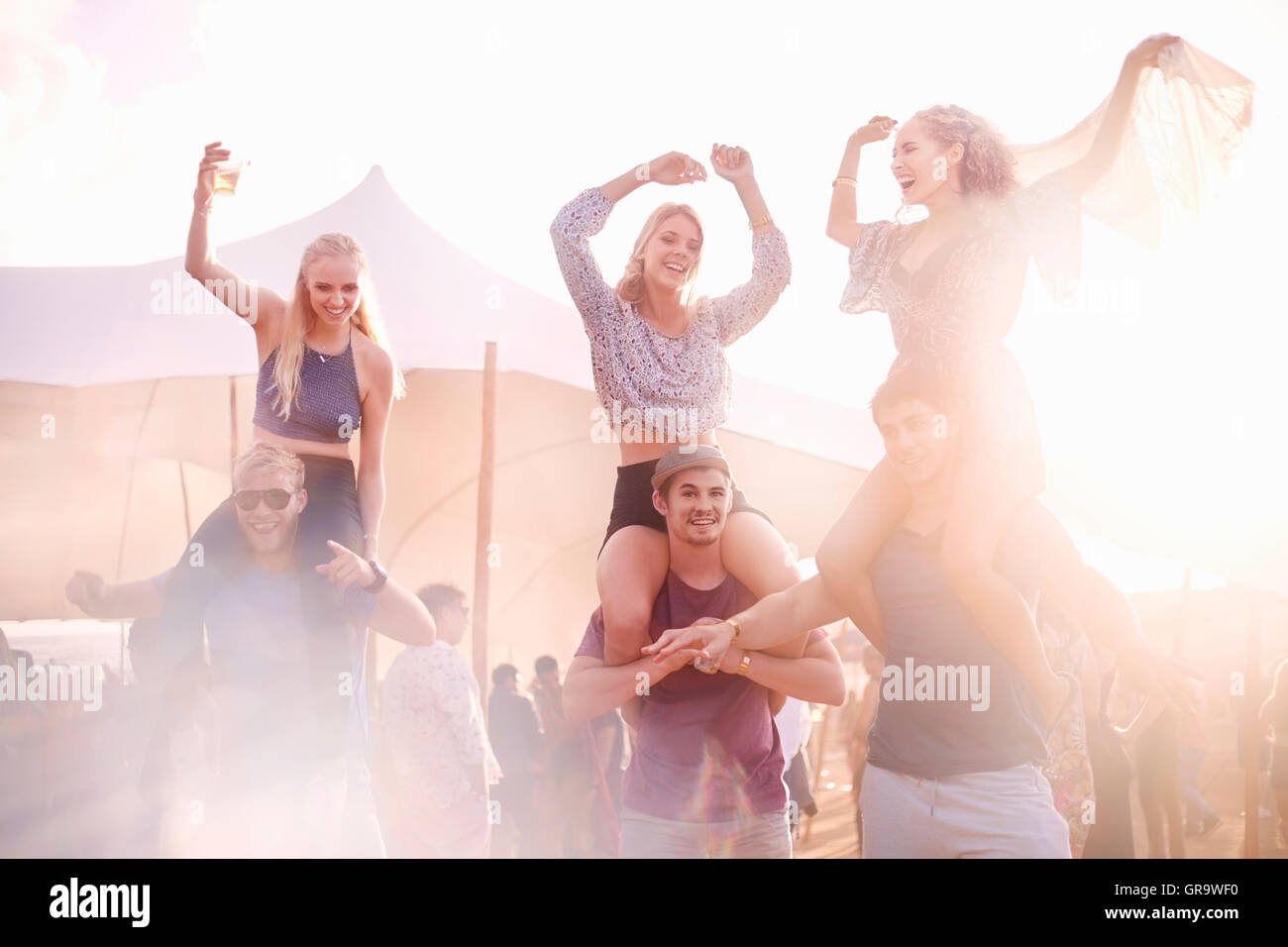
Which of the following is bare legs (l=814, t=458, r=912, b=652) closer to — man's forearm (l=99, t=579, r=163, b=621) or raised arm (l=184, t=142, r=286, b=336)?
raised arm (l=184, t=142, r=286, b=336)

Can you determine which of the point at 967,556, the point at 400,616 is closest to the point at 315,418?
the point at 400,616

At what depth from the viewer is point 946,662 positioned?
2.61 m

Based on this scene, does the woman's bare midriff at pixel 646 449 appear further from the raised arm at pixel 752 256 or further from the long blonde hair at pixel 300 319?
the long blonde hair at pixel 300 319

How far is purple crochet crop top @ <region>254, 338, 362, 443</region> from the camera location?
128 inches

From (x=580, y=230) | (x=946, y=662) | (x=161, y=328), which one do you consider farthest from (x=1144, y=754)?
(x=161, y=328)

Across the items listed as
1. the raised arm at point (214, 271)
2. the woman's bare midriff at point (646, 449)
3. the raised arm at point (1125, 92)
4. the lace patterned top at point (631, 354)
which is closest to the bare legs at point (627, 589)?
the woman's bare midriff at point (646, 449)

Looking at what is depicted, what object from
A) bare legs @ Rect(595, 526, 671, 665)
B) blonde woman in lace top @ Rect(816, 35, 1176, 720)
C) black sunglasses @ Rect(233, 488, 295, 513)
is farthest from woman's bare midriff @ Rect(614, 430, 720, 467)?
black sunglasses @ Rect(233, 488, 295, 513)

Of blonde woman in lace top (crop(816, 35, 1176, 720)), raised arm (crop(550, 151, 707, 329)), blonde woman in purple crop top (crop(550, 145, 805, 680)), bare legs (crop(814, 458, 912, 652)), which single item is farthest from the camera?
raised arm (crop(550, 151, 707, 329))

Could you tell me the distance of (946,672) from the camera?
2.59 m

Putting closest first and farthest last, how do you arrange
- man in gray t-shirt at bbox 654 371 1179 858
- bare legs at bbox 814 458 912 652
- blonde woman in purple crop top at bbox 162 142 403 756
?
man in gray t-shirt at bbox 654 371 1179 858, bare legs at bbox 814 458 912 652, blonde woman in purple crop top at bbox 162 142 403 756

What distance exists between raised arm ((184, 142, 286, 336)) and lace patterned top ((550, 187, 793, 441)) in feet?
3.28

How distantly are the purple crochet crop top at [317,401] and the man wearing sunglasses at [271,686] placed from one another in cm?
9
